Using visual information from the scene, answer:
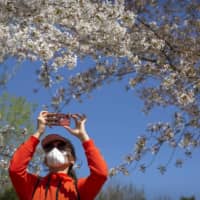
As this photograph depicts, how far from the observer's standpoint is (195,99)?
6.69 metres

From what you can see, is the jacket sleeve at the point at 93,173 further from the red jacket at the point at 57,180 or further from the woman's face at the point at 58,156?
the woman's face at the point at 58,156

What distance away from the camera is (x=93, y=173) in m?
2.96

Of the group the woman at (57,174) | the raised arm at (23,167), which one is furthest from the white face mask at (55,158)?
the raised arm at (23,167)

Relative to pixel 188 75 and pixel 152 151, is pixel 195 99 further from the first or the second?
pixel 152 151

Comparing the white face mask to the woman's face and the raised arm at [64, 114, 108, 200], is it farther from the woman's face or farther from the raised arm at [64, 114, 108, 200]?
the raised arm at [64, 114, 108, 200]

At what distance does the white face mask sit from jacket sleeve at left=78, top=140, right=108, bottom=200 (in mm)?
152

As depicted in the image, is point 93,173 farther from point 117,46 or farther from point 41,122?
point 117,46

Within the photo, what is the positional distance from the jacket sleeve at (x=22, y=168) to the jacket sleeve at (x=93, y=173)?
Answer: 31cm

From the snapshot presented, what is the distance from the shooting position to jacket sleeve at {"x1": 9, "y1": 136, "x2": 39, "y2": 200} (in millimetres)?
2961

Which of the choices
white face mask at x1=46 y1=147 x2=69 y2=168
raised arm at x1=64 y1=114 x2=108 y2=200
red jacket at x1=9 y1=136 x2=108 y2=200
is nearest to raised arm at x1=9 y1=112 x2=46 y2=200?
red jacket at x1=9 y1=136 x2=108 y2=200

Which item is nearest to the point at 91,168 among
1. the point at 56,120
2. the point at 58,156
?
the point at 58,156

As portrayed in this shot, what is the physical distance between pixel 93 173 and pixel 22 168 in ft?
1.38

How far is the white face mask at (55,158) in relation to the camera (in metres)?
2.97

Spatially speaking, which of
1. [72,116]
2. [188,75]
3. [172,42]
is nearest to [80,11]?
[188,75]
